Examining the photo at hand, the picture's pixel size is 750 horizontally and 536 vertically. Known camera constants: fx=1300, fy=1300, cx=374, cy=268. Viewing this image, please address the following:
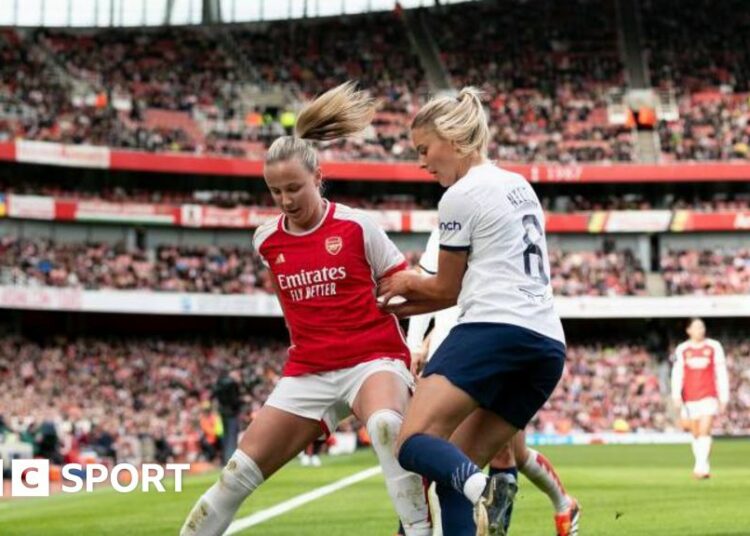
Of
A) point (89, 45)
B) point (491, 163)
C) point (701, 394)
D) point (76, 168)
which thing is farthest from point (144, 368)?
point (491, 163)

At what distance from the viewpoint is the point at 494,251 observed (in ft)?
17.9

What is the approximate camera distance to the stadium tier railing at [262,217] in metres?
48.0

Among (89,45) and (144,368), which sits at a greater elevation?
(89,45)

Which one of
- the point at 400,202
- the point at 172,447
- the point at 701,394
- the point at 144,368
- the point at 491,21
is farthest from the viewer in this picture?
the point at 491,21

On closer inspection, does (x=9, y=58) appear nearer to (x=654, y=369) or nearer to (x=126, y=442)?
(x=126, y=442)

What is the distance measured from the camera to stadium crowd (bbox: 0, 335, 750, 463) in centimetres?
3762

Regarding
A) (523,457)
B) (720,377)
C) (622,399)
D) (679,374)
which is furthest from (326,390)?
(622,399)

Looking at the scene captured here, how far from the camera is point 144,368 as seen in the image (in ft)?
147

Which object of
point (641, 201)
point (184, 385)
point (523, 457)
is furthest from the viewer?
point (641, 201)

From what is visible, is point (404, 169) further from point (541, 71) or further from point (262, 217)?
point (541, 71)

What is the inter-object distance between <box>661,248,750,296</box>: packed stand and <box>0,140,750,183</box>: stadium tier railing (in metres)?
2.95

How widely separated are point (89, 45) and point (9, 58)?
477 centimetres

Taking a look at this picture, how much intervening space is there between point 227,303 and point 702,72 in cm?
2271

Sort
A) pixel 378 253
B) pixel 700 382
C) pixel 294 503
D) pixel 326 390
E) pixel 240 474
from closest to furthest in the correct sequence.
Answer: pixel 240 474 < pixel 326 390 < pixel 378 253 < pixel 294 503 < pixel 700 382
